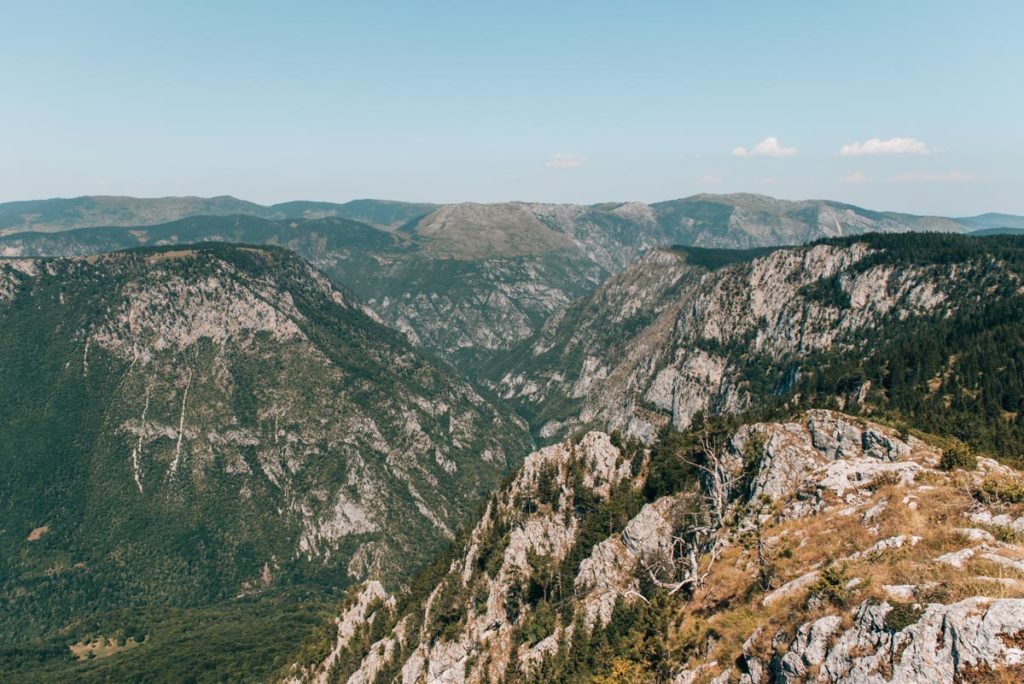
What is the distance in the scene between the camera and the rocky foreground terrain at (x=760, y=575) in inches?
1571

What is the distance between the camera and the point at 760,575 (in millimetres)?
61438

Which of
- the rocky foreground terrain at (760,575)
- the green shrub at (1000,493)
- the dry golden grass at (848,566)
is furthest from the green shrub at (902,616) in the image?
the green shrub at (1000,493)

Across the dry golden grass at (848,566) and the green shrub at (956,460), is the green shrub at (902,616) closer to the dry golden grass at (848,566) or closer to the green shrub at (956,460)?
the dry golden grass at (848,566)

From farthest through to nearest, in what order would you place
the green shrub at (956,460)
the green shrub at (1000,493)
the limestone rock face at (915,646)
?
the green shrub at (956,460)
the green shrub at (1000,493)
the limestone rock face at (915,646)

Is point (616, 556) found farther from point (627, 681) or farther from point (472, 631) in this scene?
point (627, 681)

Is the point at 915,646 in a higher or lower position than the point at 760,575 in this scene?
higher

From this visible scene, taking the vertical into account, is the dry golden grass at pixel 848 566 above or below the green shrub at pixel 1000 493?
below

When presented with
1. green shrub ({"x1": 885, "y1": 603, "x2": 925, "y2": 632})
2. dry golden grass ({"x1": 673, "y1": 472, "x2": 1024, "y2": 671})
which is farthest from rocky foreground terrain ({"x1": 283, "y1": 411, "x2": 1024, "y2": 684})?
dry golden grass ({"x1": 673, "y1": 472, "x2": 1024, "y2": 671})

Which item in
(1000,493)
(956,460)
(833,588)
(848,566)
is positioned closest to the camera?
(833,588)

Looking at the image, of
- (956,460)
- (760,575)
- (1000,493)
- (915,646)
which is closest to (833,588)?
(915,646)

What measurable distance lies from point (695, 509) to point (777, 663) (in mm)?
77667

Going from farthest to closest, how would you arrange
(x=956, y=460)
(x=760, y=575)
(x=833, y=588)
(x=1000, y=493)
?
1. (x=956, y=460)
2. (x=760, y=575)
3. (x=1000, y=493)
4. (x=833, y=588)

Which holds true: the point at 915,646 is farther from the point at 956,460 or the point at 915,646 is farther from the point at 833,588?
the point at 956,460

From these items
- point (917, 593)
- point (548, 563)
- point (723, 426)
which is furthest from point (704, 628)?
point (723, 426)
